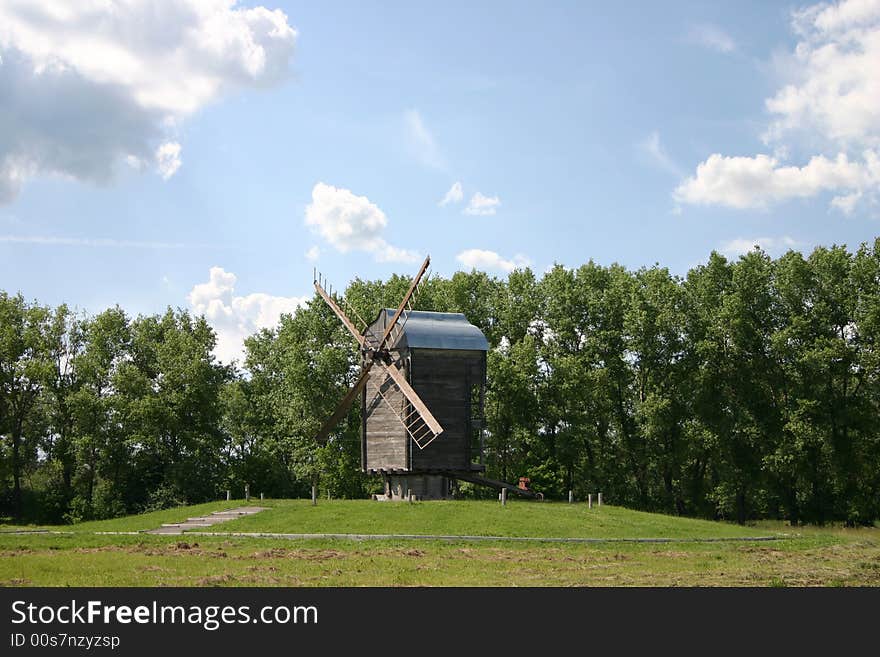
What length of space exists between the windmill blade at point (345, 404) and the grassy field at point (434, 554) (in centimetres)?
858

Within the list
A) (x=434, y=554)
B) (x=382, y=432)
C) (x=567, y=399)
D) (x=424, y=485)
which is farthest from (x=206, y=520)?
(x=567, y=399)

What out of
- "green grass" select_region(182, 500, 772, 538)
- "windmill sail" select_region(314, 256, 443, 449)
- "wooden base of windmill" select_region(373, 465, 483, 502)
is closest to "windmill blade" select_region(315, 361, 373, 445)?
"windmill sail" select_region(314, 256, 443, 449)

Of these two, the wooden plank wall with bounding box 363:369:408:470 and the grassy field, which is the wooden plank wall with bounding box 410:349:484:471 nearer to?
the wooden plank wall with bounding box 363:369:408:470

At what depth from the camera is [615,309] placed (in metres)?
65.4

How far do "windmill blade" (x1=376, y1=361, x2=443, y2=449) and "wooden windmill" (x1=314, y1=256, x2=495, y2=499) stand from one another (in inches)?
2.2

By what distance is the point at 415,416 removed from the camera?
5066cm

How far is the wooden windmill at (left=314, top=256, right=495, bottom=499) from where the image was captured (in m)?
50.7

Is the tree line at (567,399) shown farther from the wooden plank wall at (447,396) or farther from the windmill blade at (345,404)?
the wooden plank wall at (447,396)

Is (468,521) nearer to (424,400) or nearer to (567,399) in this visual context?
(424,400)

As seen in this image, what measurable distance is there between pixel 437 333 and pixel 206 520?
1623 centimetres

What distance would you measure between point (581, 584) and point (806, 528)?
36002 millimetres

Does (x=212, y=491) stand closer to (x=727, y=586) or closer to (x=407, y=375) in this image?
(x=407, y=375)
